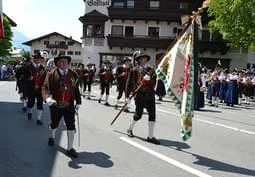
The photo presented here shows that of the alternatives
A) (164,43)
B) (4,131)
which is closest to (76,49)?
(164,43)

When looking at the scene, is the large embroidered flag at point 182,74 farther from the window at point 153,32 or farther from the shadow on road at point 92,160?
the window at point 153,32

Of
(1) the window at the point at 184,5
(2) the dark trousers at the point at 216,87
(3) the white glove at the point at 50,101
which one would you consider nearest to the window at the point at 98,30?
(1) the window at the point at 184,5

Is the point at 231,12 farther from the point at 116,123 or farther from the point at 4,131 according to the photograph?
the point at 4,131

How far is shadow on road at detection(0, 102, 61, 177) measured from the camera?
4.57 metres

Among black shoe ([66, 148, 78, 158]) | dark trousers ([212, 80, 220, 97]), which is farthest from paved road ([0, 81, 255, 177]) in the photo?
dark trousers ([212, 80, 220, 97])

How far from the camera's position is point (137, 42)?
3353 centimetres

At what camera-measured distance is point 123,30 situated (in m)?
34.6

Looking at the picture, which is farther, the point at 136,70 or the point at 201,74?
the point at 201,74

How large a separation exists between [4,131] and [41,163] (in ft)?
9.05

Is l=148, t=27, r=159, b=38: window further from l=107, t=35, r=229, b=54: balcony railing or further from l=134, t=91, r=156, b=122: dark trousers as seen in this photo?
l=134, t=91, r=156, b=122: dark trousers

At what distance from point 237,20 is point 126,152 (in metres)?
19.0

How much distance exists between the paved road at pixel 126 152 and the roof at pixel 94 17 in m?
27.2

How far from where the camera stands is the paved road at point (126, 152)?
4.63 meters

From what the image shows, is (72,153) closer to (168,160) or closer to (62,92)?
(62,92)
